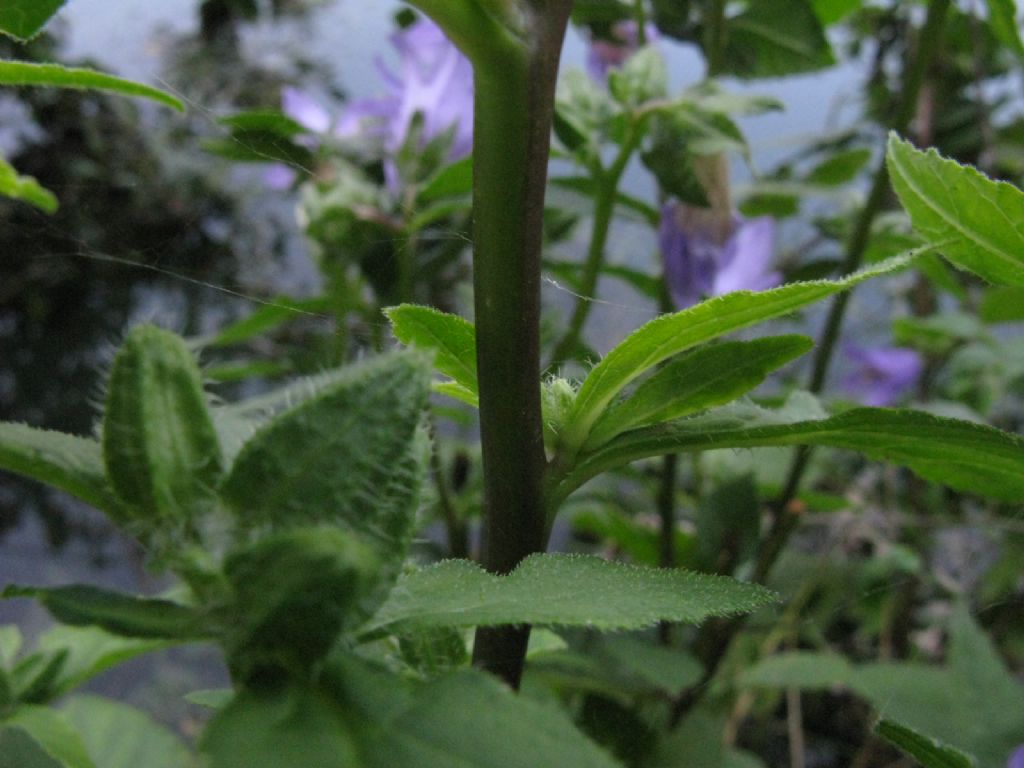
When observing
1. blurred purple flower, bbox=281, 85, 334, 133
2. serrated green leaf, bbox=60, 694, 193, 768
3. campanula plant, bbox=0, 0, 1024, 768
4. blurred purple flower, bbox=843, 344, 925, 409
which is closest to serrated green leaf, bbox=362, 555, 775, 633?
campanula plant, bbox=0, 0, 1024, 768

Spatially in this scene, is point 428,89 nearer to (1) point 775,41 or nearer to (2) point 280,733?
(1) point 775,41

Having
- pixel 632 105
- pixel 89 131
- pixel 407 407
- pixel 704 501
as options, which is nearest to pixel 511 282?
pixel 407 407

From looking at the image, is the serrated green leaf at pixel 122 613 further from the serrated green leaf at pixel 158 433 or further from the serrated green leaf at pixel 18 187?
the serrated green leaf at pixel 18 187

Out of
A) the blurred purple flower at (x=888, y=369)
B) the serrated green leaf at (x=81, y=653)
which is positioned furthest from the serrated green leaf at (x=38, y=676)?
the blurred purple flower at (x=888, y=369)

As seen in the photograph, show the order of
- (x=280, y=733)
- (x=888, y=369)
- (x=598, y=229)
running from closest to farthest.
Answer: (x=280, y=733)
(x=598, y=229)
(x=888, y=369)

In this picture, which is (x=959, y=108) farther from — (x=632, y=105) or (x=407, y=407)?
(x=407, y=407)

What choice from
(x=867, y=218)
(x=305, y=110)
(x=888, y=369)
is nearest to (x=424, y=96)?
(x=305, y=110)
